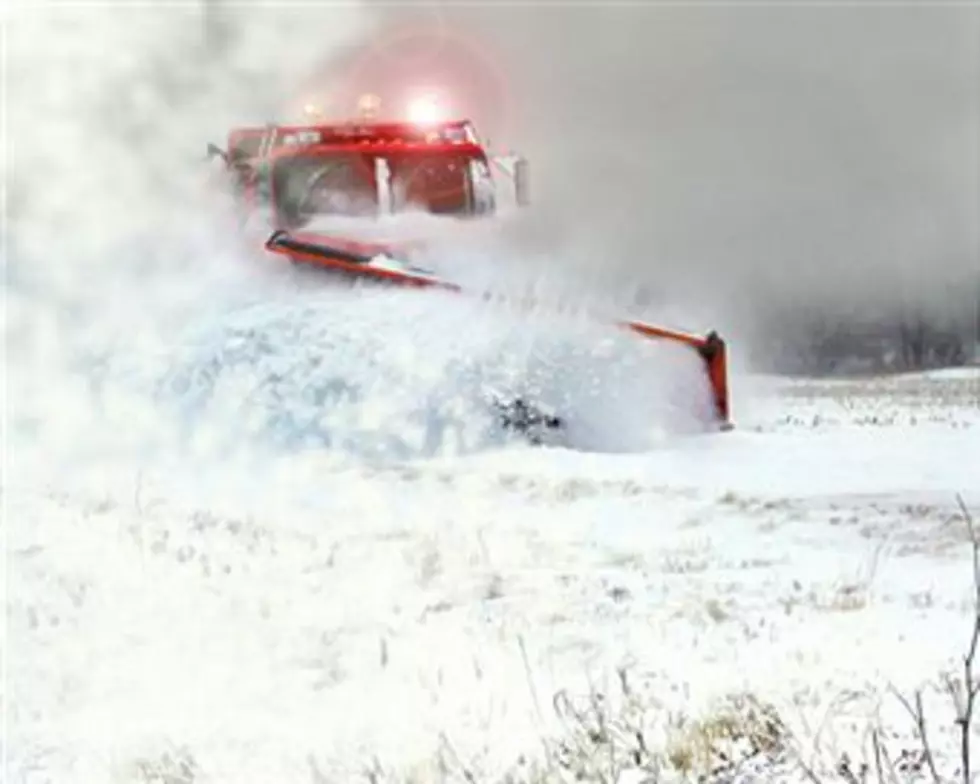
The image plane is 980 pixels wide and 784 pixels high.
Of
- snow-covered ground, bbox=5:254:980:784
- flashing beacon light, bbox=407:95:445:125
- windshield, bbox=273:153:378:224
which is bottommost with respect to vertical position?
snow-covered ground, bbox=5:254:980:784

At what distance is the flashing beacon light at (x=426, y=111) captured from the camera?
438 inches

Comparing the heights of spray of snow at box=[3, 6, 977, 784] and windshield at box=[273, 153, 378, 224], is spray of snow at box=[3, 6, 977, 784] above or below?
below

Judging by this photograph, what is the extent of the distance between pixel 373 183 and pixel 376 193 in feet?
0.28

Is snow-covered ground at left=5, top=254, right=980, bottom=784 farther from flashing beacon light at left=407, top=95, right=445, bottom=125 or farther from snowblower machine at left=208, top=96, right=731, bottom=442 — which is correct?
flashing beacon light at left=407, top=95, right=445, bottom=125

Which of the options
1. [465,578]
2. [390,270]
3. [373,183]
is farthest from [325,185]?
[465,578]

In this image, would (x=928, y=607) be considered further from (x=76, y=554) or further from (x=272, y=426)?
(x=272, y=426)

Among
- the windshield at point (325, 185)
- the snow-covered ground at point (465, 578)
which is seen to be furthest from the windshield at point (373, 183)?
the snow-covered ground at point (465, 578)

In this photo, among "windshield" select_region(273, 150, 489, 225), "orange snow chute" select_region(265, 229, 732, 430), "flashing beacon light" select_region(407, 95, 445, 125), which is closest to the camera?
"orange snow chute" select_region(265, 229, 732, 430)

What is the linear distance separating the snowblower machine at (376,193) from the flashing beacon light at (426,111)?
0.19m

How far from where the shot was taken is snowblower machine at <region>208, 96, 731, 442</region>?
28.8ft

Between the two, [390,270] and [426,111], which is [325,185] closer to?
[390,270]

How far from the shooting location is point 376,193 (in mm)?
9055

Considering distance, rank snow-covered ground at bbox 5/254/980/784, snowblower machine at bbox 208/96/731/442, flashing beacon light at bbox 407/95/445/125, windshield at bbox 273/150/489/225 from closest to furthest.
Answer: snow-covered ground at bbox 5/254/980/784
snowblower machine at bbox 208/96/731/442
windshield at bbox 273/150/489/225
flashing beacon light at bbox 407/95/445/125

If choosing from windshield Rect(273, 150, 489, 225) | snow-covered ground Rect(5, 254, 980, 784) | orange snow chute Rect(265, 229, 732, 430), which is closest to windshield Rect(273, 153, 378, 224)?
windshield Rect(273, 150, 489, 225)
